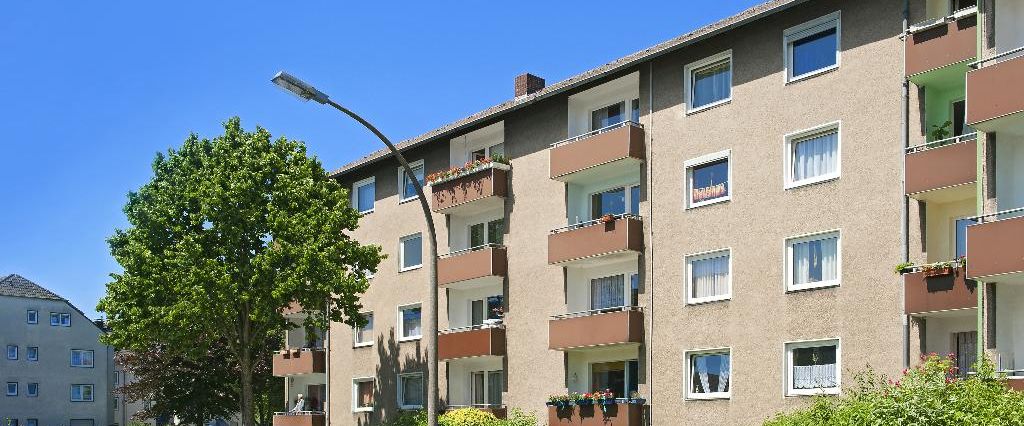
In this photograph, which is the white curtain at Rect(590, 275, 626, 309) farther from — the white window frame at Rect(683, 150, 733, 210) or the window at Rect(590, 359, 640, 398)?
the white window frame at Rect(683, 150, 733, 210)

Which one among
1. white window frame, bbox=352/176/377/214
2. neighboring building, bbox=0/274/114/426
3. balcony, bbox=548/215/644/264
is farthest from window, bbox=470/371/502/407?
neighboring building, bbox=0/274/114/426

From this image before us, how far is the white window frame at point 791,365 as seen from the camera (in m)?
25.9

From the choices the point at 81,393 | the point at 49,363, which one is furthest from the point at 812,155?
the point at 81,393

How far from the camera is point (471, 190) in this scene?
37.0 meters

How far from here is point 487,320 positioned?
3669 cm

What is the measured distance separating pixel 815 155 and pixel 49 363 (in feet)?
219

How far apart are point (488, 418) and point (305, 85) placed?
1742 cm

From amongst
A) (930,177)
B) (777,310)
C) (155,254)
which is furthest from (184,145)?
(930,177)

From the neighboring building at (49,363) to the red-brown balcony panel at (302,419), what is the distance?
39.0m

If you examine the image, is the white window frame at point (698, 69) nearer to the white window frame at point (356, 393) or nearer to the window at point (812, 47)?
the window at point (812, 47)

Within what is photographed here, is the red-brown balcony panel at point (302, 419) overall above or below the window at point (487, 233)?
below

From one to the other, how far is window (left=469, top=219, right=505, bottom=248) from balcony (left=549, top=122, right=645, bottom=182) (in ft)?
13.3

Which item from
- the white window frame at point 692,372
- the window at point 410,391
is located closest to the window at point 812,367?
the white window frame at point 692,372

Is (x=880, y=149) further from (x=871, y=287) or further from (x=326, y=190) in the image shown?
(x=326, y=190)
